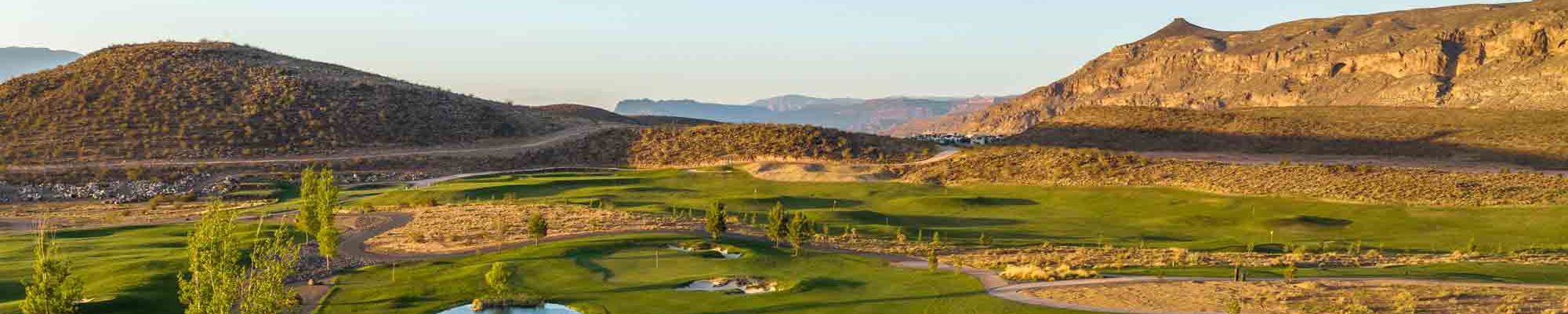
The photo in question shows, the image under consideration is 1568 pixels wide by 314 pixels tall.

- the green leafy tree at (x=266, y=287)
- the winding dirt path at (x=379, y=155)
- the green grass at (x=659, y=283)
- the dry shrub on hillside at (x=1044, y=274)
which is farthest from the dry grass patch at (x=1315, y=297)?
the winding dirt path at (x=379, y=155)

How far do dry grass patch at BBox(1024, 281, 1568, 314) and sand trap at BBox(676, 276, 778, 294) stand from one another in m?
9.45

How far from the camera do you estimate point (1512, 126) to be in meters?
111

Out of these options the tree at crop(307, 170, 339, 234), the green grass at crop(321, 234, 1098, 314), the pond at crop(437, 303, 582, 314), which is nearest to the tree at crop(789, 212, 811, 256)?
the green grass at crop(321, 234, 1098, 314)

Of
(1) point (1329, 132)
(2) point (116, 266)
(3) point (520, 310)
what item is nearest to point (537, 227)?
(3) point (520, 310)

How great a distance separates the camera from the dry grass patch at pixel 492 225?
169 ft

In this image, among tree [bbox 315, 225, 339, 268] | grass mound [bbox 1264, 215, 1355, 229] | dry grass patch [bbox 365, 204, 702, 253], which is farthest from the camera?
grass mound [bbox 1264, 215, 1355, 229]

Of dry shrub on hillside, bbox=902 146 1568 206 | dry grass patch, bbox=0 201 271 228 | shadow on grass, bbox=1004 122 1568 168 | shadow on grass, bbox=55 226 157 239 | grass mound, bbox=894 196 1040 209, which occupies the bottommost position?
dry grass patch, bbox=0 201 271 228

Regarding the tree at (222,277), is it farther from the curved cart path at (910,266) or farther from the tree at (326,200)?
the tree at (326,200)

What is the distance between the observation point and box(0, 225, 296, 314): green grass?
110ft

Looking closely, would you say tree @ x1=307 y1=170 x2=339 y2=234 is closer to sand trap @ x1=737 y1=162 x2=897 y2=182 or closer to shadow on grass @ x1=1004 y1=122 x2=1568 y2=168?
sand trap @ x1=737 y1=162 x2=897 y2=182

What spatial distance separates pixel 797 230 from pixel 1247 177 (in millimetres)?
50709

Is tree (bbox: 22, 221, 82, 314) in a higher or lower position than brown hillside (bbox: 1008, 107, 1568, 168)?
lower

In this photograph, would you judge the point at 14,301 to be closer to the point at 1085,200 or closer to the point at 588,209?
the point at 588,209

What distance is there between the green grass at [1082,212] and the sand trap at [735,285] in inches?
678
